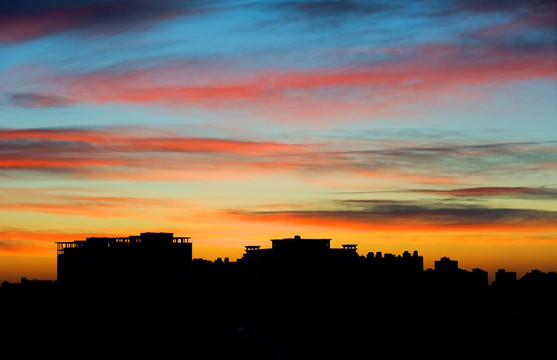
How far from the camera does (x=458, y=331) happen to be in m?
Answer: 157

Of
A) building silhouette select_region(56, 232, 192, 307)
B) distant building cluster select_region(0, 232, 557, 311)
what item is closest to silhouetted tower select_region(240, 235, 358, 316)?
distant building cluster select_region(0, 232, 557, 311)

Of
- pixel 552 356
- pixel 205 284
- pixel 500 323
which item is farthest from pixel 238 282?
pixel 552 356

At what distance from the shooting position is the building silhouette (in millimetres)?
118438

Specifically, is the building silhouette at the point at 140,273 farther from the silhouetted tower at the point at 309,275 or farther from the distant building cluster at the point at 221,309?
the silhouetted tower at the point at 309,275

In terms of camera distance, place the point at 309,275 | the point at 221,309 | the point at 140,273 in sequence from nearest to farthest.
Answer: the point at 140,273 → the point at 309,275 → the point at 221,309

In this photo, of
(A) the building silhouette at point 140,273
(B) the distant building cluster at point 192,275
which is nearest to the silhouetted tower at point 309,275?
(B) the distant building cluster at point 192,275

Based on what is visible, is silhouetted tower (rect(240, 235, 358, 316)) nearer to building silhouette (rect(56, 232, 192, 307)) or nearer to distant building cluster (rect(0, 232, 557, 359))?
distant building cluster (rect(0, 232, 557, 359))

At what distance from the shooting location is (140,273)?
11869 cm

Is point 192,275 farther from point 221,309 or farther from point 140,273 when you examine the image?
point 140,273

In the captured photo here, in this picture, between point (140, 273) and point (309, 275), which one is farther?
point (309, 275)

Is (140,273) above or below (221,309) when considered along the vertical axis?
above

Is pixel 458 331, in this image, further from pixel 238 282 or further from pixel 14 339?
pixel 14 339

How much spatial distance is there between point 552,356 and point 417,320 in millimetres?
27675

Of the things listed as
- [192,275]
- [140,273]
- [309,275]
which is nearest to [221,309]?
[192,275]
